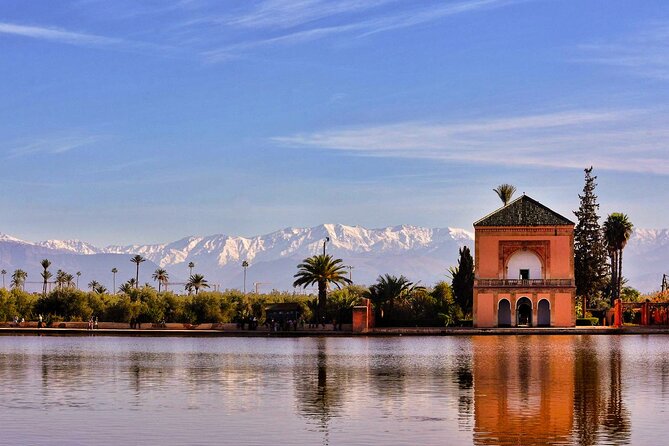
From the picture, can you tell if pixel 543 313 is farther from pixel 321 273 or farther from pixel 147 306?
pixel 147 306

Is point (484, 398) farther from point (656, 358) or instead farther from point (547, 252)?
point (547, 252)

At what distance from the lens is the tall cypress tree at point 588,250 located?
8800 cm

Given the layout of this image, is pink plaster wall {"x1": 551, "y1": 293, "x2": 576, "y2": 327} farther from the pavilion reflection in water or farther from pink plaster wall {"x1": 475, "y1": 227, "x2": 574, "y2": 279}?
the pavilion reflection in water

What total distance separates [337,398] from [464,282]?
5300 cm

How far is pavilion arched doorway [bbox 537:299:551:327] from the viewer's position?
3100 inches

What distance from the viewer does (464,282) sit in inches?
3140

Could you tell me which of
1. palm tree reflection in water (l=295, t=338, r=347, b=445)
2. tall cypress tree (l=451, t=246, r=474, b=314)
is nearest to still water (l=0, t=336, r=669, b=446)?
palm tree reflection in water (l=295, t=338, r=347, b=445)

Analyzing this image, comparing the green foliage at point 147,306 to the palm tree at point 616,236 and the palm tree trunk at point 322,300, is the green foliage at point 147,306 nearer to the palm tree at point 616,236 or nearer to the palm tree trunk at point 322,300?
the palm tree trunk at point 322,300

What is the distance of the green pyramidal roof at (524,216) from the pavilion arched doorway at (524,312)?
5006 millimetres

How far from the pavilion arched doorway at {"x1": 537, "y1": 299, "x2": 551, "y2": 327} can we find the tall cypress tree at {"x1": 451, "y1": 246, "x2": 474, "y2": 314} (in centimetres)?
441

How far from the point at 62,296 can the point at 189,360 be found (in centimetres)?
4799

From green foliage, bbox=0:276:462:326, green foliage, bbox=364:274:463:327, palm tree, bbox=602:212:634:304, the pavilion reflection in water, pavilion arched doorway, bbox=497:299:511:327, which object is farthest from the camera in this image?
palm tree, bbox=602:212:634:304

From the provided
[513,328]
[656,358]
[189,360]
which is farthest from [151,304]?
[656,358]

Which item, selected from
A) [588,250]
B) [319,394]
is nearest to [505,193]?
[588,250]
